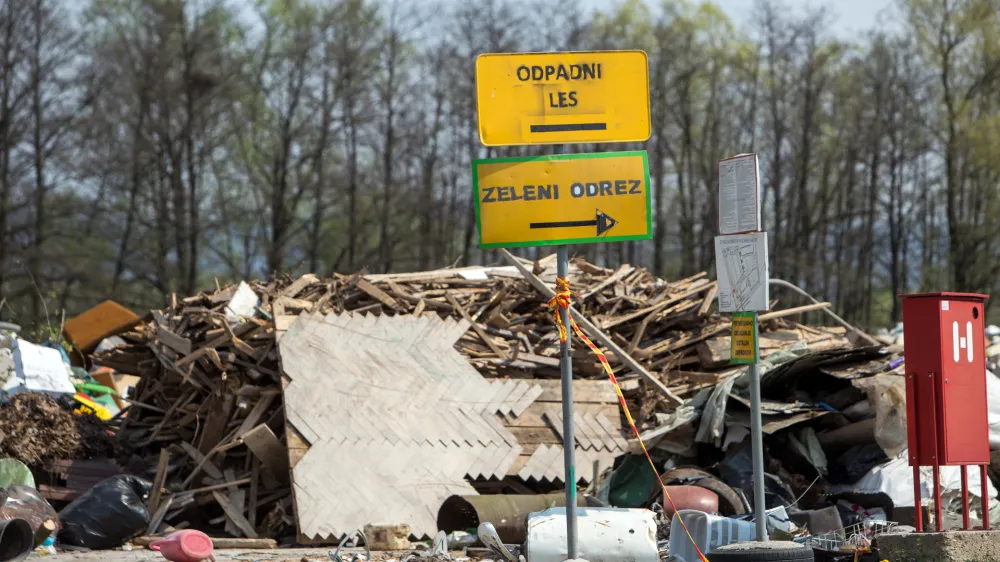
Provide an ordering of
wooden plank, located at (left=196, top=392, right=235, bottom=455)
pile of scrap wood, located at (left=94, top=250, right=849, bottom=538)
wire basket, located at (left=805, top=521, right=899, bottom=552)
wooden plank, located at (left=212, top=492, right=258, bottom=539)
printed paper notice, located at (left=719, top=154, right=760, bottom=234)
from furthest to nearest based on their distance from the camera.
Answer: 1. wooden plank, located at (left=196, top=392, right=235, bottom=455)
2. pile of scrap wood, located at (left=94, top=250, right=849, bottom=538)
3. wooden plank, located at (left=212, top=492, right=258, bottom=539)
4. wire basket, located at (left=805, top=521, right=899, bottom=552)
5. printed paper notice, located at (left=719, top=154, right=760, bottom=234)

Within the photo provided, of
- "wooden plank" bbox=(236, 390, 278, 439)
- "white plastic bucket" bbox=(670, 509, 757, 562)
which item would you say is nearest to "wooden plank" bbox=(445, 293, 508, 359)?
"wooden plank" bbox=(236, 390, 278, 439)

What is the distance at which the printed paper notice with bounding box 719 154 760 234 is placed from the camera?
6.98 m

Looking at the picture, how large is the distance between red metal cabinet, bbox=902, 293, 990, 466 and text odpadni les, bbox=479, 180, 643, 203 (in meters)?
2.44

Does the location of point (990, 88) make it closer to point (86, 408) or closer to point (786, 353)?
point (786, 353)

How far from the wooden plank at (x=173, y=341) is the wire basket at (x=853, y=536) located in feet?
23.6

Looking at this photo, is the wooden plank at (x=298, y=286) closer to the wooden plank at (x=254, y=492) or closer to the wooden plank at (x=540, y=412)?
the wooden plank at (x=254, y=492)

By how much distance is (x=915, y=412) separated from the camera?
23.3 ft

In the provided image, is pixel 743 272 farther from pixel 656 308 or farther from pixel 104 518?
pixel 104 518

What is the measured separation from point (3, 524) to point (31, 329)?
510 inches

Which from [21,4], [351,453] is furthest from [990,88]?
[351,453]

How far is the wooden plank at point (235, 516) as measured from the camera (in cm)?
1012

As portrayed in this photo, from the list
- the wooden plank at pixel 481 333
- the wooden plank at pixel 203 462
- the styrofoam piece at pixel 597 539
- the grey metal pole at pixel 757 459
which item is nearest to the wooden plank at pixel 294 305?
the wooden plank at pixel 481 333

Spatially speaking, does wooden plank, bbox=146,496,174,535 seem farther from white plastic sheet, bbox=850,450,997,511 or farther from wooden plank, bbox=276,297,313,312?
white plastic sheet, bbox=850,450,997,511

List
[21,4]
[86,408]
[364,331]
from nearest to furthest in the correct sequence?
[364,331], [86,408], [21,4]
